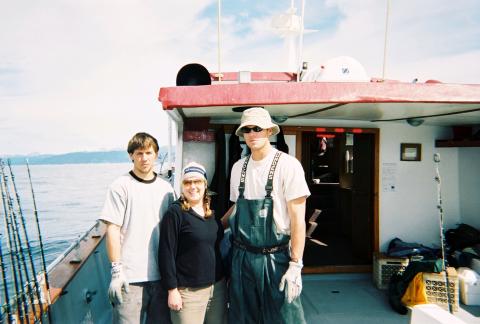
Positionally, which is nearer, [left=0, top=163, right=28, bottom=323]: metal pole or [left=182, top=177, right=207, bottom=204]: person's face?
[left=182, top=177, right=207, bottom=204]: person's face

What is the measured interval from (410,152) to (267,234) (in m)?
3.69

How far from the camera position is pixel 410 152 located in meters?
4.99

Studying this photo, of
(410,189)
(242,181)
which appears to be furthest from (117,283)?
(410,189)

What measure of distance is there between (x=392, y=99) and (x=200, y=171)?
171 centimetres

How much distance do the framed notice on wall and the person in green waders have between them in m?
3.39

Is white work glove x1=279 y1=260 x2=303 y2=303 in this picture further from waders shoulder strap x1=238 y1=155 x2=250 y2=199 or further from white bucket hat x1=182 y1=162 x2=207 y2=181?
white bucket hat x1=182 y1=162 x2=207 y2=181

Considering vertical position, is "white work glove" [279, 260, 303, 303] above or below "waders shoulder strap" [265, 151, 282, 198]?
below

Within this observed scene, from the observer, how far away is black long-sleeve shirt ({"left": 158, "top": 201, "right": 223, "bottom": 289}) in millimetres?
2180

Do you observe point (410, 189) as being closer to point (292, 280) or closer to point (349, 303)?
point (349, 303)

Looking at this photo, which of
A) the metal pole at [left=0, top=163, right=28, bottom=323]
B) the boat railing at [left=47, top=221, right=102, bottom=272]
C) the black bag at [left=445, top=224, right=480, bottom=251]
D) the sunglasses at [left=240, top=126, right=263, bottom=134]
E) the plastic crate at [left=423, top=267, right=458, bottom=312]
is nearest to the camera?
the sunglasses at [left=240, top=126, right=263, bottom=134]

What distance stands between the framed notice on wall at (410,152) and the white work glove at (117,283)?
172 inches

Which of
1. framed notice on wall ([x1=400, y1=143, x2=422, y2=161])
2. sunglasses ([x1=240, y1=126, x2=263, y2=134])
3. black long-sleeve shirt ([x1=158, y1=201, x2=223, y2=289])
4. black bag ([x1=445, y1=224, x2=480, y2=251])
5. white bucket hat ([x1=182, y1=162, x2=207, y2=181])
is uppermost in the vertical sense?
sunglasses ([x1=240, y1=126, x2=263, y2=134])

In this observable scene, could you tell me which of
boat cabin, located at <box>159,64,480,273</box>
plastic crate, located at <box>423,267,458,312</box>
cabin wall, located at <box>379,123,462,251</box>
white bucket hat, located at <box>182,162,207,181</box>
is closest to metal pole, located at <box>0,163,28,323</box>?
boat cabin, located at <box>159,64,480,273</box>

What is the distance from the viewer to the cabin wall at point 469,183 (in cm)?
505
